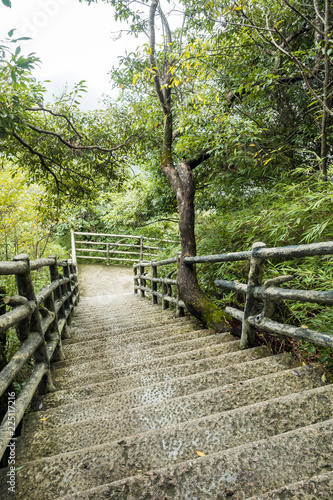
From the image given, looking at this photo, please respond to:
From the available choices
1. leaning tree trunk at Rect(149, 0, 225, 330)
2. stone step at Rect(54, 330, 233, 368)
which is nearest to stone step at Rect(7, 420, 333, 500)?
stone step at Rect(54, 330, 233, 368)

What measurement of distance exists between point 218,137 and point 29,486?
10.6ft

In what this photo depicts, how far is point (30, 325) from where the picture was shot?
166 cm

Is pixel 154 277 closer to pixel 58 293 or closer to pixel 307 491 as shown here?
pixel 58 293

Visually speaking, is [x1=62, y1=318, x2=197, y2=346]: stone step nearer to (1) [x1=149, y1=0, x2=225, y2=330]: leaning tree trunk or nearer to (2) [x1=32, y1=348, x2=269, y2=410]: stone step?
(1) [x1=149, y1=0, x2=225, y2=330]: leaning tree trunk

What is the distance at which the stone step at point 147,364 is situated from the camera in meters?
1.97

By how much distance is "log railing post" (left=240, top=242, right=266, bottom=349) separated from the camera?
188cm

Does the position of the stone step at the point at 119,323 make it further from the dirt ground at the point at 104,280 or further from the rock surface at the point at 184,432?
the dirt ground at the point at 104,280

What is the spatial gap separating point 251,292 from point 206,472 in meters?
1.22

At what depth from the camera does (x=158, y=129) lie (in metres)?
5.16

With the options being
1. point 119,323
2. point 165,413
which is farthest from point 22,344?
point 119,323

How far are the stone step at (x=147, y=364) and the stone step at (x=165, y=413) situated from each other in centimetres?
57

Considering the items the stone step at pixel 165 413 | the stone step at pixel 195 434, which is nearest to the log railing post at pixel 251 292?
the stone step at pixel 165 413

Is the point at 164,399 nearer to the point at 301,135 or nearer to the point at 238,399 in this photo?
the point at 238,399

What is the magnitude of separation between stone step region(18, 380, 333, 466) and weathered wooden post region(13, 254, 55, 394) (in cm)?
49
